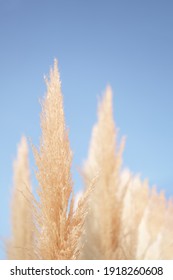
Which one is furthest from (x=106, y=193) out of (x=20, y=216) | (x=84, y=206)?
(x=84, y=206)

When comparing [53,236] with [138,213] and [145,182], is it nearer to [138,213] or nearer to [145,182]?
[138,213]

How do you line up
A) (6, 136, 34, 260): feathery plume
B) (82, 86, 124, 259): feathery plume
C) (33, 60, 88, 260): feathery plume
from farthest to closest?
(6, 136, 34, 260): feathery plume < (82, 86, 124, 259): feathery plume < (33, 60, 88, 260): feathery plume

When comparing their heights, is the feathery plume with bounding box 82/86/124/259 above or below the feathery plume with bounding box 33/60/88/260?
above

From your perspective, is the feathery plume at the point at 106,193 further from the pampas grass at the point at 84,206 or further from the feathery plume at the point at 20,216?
the feathery plume at the point at 20,216

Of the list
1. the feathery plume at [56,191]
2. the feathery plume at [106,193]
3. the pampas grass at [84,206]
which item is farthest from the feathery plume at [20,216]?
the feathery plume at [56,191]

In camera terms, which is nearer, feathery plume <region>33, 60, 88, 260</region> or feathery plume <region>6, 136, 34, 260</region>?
feathery plume <region>33, 60, 88, 260</region>

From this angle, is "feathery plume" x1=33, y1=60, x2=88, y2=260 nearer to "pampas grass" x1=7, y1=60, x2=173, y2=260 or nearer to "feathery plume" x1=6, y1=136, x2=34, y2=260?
"pampas grass" x1=7, y1=60, x2=173, y2=260

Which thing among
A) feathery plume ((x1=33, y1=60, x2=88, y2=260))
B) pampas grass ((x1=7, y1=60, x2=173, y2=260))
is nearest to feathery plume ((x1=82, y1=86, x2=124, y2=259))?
pampas grass ((x1=7, y1=60, x2=173, y2=260))

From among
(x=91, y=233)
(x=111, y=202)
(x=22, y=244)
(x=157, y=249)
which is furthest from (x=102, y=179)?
(x=157, y=249)
